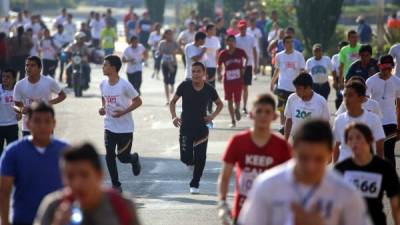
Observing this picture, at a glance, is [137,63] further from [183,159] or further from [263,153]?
[263,153]

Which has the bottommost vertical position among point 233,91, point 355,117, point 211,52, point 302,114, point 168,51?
point 233,91

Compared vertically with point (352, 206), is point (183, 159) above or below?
below

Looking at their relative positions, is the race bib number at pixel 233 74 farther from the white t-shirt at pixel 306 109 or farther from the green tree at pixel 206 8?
the green tree at pixel 206 8

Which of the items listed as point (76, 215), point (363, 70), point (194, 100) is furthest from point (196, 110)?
point (76, 215)

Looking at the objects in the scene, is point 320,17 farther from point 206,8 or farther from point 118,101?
point 118,101

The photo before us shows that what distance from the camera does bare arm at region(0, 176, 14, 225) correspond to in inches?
350

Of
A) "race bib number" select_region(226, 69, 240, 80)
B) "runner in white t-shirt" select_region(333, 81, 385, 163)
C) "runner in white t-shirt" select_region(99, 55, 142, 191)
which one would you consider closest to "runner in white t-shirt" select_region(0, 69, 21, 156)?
"runner in white t-shirt" select_region(99, 55, 142, 191)

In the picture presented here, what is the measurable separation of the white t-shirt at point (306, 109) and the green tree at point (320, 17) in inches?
922

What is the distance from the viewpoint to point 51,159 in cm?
891

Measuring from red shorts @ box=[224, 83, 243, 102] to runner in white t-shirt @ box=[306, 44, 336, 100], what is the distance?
5.44ft

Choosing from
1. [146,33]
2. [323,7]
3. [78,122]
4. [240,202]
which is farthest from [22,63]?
[240,202]

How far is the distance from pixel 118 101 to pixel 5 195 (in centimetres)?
679

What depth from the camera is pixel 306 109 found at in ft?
47.4

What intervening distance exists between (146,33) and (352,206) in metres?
40.0
